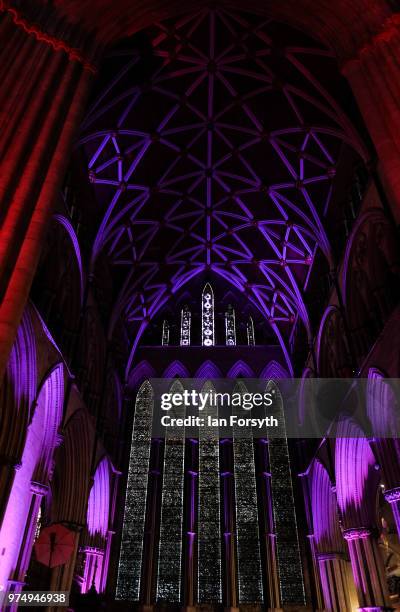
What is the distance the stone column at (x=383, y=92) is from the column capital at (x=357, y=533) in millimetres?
9768

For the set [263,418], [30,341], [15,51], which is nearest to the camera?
[15,51]

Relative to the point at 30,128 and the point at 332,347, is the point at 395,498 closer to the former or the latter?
the point at 332,347

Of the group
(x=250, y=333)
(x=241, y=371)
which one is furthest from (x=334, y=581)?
(x=250, y=333)

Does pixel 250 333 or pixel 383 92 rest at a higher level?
pixel 250 333

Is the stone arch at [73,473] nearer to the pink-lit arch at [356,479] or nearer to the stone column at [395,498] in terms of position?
the pink-lit arch at [356,479]

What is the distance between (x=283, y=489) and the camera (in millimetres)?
18406

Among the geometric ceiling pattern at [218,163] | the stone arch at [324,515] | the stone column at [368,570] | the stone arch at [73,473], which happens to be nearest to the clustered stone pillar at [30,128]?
the geometric ceiling pattern at [218,163]

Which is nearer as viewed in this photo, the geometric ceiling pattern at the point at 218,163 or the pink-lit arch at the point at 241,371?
the geometric ceiling pattern at the point at 218,163

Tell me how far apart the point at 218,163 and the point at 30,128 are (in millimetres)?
11134

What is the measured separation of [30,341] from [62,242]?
12.7ft

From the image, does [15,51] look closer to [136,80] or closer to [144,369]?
[136,80]

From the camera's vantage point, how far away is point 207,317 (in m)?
22.7

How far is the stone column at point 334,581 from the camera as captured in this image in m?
15.0

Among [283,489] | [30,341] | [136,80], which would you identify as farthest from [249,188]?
[283,489]
